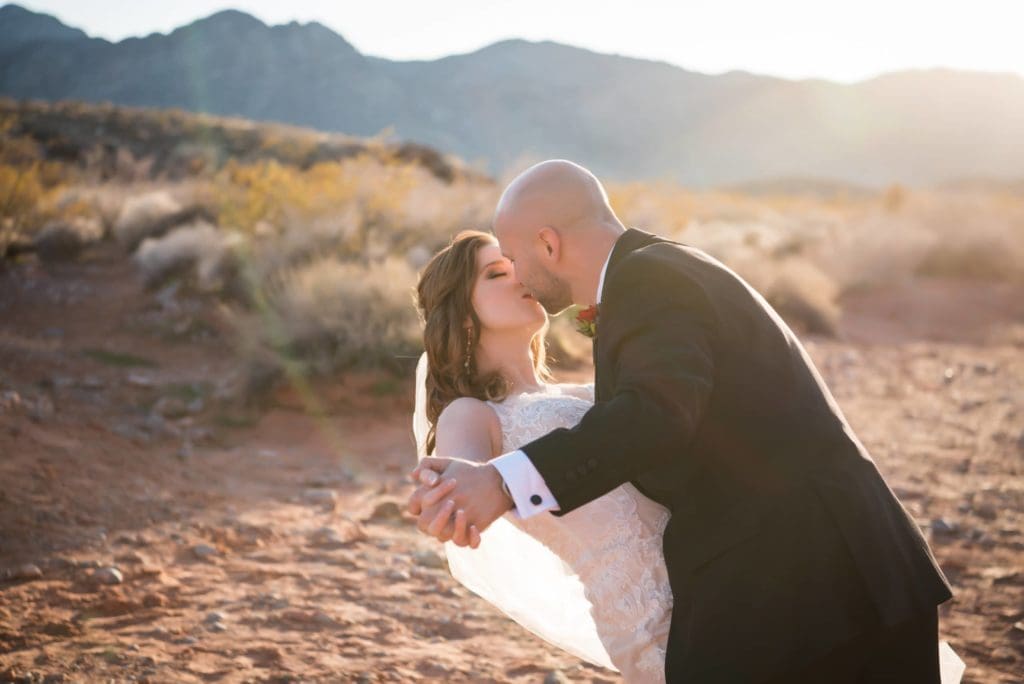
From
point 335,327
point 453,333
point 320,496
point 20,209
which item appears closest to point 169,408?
point 335,327

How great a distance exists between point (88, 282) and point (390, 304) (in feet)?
22.3

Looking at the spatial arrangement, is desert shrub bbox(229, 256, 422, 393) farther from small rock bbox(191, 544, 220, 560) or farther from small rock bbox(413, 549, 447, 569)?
small rock bbox(413, 549, 447, 569)

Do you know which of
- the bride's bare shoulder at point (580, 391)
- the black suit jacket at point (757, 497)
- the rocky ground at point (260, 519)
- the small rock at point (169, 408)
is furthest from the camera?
the small rock at point (169, 408)

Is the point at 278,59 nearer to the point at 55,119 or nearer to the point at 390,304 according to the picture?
the point at 55,119

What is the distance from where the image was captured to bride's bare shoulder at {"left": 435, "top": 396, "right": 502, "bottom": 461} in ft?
7.72

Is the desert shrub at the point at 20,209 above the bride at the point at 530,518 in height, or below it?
above

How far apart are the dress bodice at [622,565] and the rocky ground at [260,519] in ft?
4.49

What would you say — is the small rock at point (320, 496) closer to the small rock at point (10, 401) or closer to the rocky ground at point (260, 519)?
the rocky ground at point (260, 519)

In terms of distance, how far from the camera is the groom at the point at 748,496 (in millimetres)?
1658

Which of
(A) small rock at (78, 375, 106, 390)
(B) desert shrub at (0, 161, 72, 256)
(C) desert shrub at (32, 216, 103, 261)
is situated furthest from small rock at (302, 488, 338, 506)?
(C) desert shrub at (32, 216, 103, 261)

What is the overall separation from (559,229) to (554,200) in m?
0.08

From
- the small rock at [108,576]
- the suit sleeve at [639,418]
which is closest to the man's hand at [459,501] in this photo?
the suit sleeve at [639,418]

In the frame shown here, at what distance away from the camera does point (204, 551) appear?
471cm

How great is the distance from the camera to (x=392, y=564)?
477 cm
